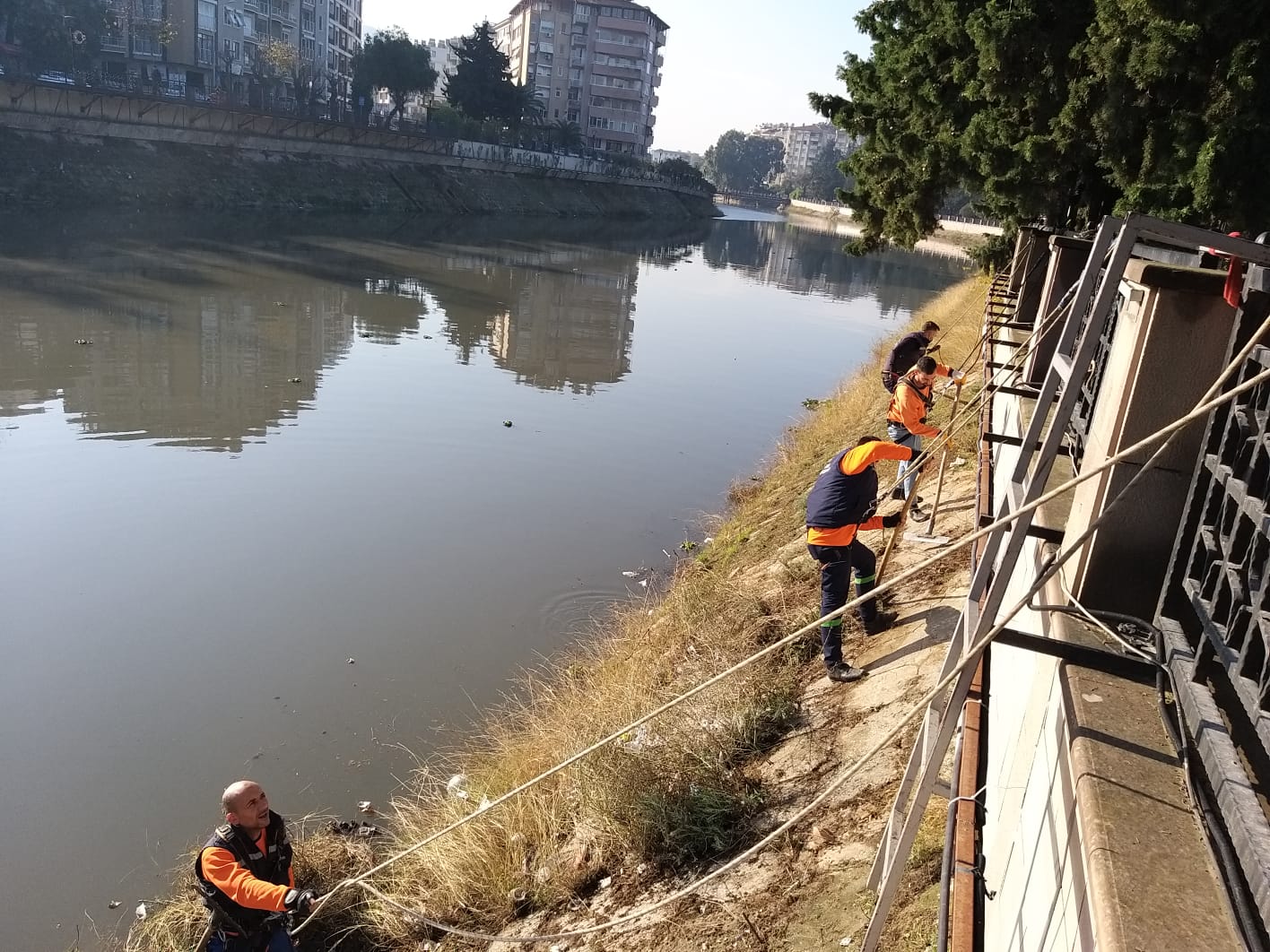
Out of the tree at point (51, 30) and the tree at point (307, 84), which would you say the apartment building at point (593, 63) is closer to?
the tree at point (307, 84)

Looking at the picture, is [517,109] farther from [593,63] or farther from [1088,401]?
[1088,401]

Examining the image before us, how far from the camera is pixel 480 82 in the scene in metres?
74.5

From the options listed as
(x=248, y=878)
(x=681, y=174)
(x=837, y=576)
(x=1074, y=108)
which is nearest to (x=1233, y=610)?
(x=837, y=576)

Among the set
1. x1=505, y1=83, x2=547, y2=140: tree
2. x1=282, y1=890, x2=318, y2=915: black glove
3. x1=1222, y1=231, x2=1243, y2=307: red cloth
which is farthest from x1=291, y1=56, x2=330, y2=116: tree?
x1=1222, y1=231, x2=1243, y2=307: red cloth

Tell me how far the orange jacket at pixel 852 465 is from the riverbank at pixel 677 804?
2.59 feet

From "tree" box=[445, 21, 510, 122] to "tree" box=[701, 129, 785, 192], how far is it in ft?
261

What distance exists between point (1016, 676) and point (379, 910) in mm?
3655

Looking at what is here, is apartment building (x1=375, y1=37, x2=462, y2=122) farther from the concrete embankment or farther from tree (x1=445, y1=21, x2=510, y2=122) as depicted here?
the concrete embankment

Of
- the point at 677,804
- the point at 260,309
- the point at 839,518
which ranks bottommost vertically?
the point at 260,309

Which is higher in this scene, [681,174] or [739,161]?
[739,161]

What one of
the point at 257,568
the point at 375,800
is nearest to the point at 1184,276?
the point at 375,800

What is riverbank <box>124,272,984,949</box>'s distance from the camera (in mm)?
4691

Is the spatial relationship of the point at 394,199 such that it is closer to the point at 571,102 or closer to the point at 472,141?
the point at 472,141

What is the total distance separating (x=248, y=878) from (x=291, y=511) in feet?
28.4
